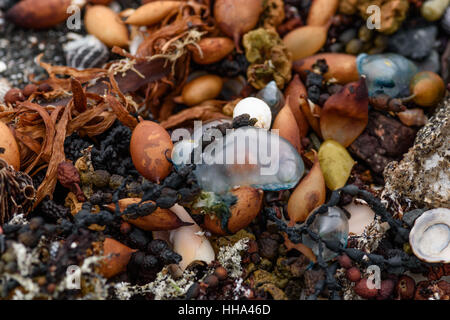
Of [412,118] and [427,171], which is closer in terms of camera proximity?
[427,171]

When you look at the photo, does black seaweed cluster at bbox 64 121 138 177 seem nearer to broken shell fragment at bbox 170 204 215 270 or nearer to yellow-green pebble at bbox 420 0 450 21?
broken shell fragment at bbox 170 204 215 270

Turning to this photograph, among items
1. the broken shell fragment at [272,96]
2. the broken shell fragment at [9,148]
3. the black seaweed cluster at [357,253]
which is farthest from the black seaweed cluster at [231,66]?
the broken shell fragment at [9,148]

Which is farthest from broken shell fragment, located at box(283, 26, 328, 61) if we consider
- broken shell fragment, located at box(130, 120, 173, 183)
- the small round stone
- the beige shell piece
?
the small round stone

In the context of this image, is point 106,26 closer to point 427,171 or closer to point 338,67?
point 338,67

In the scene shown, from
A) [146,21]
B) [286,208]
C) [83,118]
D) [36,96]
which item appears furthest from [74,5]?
[286,208]

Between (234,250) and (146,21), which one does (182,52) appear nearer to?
(146,21)

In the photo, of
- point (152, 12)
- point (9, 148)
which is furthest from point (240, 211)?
point (152, 12)

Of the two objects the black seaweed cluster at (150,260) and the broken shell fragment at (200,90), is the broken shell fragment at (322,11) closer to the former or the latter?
the broken shell fragment at (200,90)
